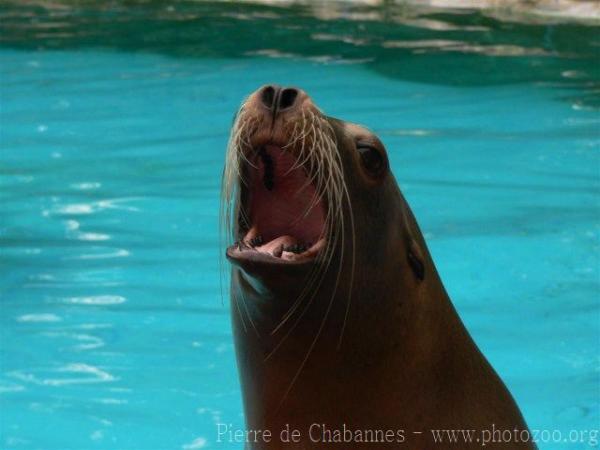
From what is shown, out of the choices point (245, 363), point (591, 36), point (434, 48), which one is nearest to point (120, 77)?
point (434, 48)

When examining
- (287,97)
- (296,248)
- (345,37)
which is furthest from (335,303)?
(345,37)

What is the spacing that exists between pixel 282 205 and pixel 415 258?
0.39 meters

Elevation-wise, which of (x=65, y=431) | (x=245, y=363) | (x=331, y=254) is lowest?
(x=65, y=431)

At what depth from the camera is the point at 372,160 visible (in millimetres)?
2951

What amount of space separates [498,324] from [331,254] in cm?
305

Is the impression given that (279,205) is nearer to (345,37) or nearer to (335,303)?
(335,303)

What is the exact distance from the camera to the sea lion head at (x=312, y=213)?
108 inches

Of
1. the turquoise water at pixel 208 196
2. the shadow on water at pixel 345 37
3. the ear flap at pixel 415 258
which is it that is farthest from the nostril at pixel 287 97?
the shadow on water at pixel 345 37

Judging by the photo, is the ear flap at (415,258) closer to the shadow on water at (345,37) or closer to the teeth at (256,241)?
the teeth at (256,241)

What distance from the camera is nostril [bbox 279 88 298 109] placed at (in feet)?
9.08

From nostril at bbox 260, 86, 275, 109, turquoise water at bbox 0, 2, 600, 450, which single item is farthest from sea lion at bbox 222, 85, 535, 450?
turquoise water at bbox 0, 2, 600, 450

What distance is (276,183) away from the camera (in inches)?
113

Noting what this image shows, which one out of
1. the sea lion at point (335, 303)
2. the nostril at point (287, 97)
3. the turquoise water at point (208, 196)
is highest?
the nostril at point (287, 97)

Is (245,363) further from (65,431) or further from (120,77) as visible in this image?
(120,77)
